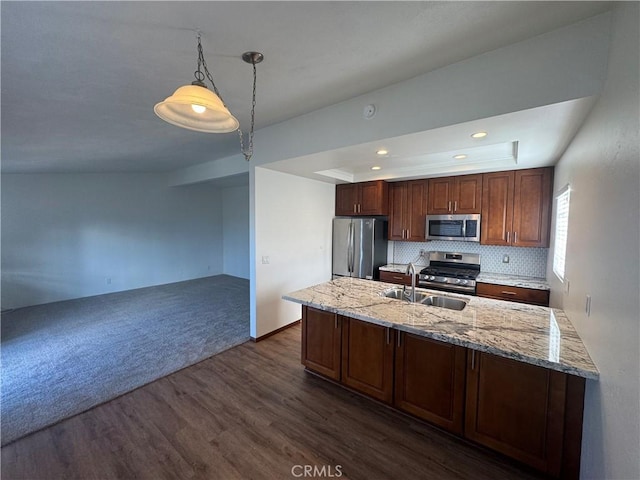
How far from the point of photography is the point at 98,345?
3391 millimetres

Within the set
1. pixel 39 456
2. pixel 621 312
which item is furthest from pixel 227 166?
pixel 621 312

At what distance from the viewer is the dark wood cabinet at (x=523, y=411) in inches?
61.1

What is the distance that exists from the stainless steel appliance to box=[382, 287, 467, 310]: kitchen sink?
1154 mm

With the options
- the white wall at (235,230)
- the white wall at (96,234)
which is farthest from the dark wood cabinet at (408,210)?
the white wall at (96,234)

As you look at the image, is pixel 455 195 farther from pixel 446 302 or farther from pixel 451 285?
pixel 446 302

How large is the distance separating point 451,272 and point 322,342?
7.77 ft

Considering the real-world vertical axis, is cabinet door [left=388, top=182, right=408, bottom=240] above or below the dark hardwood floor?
above

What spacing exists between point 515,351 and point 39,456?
3178mm

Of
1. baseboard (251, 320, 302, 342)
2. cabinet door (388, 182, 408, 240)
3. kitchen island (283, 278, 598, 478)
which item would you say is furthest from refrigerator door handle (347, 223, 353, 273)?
kitchen island (283, 278, 598, 478)

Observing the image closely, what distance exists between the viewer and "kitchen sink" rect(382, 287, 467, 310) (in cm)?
249

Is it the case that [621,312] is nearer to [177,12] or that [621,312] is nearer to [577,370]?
[577,370]

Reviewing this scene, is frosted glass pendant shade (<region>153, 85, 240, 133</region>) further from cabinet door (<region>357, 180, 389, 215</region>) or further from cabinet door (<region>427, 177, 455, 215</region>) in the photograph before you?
cabinet door (<region>427, 177, 455, 215</region>)

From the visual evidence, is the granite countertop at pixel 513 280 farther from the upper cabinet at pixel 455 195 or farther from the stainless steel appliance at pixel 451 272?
Result: the upper cabinet at pixel 455 195

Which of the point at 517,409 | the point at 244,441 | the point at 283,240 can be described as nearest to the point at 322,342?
the point at 244,441
